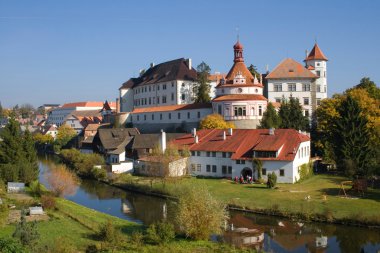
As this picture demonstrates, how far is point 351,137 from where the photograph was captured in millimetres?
41219

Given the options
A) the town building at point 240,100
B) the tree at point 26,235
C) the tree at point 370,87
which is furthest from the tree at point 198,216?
the tree at point 370,87

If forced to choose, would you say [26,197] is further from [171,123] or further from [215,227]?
[171,123]

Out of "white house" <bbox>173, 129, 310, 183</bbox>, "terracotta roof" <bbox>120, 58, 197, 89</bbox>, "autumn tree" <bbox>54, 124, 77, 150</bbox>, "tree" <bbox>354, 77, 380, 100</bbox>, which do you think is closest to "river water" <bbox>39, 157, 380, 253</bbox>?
"white house" <bbox>173, 129, 310, 183</bbox>

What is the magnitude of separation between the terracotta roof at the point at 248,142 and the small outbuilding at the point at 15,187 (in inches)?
662

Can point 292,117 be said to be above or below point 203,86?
below

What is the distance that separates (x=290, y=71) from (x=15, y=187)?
144 feet

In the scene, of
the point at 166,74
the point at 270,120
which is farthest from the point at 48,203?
the point at 166,74

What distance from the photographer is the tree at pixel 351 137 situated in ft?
133

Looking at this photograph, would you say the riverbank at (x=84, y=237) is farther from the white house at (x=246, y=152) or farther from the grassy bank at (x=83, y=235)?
the white house at (x=246, y=152)

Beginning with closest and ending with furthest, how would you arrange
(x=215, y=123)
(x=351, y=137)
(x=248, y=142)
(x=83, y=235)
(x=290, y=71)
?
(x=83, y=235) < (x=351, y=137) < (x=248, y=142) < (x=215, y=123) < (x=290, y=71)

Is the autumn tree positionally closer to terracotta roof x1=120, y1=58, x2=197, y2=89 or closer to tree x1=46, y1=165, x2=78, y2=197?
terracotta roof x1=120, y1=58, x2=197, y2=89

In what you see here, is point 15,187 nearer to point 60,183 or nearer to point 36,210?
point 60,183

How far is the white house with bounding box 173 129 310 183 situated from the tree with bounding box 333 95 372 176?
320 centimetres

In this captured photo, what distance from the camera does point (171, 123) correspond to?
65875mm
